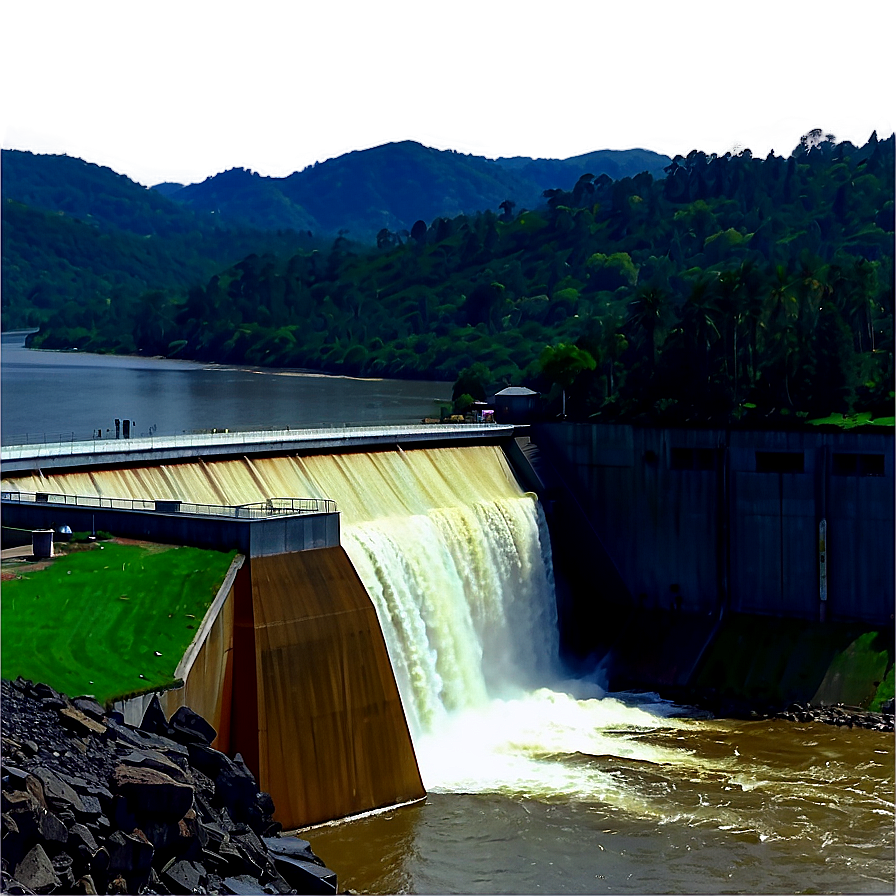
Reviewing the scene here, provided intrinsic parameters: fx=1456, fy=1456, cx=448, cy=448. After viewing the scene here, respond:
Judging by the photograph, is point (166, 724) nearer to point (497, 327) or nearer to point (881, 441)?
point (881, 441)

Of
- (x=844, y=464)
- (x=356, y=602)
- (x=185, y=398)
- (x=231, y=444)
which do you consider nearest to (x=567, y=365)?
(x=844, y=464)

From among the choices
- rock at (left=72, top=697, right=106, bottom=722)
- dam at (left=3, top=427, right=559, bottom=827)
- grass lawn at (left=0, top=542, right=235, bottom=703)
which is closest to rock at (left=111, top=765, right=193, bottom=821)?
rock at (left=72, top=697, right=106, bottom=722)

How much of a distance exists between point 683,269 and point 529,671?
12573cm

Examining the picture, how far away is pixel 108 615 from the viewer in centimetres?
3191

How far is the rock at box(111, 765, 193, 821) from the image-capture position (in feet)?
78.5

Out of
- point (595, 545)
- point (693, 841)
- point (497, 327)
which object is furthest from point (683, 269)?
point (693, 841)

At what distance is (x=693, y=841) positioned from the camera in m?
35.4

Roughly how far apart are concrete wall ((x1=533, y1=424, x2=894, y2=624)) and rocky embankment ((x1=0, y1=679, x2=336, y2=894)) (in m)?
28.8

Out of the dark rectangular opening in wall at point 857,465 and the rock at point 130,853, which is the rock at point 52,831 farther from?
the dark rectangular opening in wall at point 857,465

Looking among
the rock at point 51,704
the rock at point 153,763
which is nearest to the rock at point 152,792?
the rock at point 153,763

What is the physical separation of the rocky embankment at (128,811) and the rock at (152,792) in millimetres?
21

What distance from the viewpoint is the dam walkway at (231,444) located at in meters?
40.5

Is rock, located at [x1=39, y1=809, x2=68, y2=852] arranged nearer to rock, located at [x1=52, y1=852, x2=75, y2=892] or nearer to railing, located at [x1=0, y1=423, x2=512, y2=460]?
rock, located at [x1=52, y1=852, x2=75, y2=892]

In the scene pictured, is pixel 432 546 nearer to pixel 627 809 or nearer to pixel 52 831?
pixel 627 809
